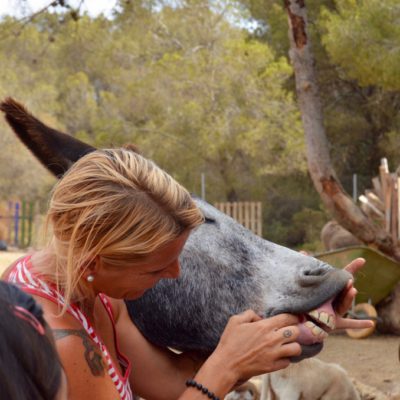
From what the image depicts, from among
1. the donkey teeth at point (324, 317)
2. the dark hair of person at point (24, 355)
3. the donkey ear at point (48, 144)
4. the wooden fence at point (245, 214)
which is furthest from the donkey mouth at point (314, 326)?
the wooden fence at point (245, 214)

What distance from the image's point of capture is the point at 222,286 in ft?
6.90

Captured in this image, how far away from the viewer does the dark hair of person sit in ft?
2.65

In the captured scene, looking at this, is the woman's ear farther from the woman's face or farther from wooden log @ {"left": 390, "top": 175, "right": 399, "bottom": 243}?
wooden log @ {"left": 390, "top": 175, "right": 399, "bottom": 243}

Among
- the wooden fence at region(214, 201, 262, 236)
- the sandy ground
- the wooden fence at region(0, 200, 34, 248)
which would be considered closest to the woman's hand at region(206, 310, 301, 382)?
the sandy ground

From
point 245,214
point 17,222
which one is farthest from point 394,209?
point 17,222

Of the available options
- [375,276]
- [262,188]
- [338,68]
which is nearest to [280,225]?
[262,188]

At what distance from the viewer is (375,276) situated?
358 inches

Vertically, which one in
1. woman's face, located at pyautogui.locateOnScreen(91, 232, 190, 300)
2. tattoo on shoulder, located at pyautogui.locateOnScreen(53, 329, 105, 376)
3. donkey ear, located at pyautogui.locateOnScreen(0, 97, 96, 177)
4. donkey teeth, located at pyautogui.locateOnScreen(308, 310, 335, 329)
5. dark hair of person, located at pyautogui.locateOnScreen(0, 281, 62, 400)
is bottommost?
tattoo on shoulder, located at pyautogui.locateOnScreen(53, 329, 105, 376)

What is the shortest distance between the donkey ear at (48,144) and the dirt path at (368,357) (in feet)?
13.6

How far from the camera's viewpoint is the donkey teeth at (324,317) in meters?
1.94

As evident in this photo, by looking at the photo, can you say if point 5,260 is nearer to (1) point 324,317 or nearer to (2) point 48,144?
(2) point 48,144

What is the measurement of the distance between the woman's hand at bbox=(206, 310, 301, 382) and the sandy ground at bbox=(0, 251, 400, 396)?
161 inches

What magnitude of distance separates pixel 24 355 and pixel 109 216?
0.96 meters

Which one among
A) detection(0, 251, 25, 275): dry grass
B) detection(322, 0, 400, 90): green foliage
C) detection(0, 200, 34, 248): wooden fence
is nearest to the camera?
detection(322, 0, 400, 90): green foliage
